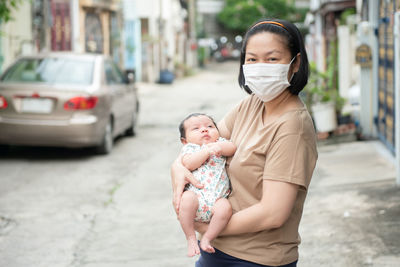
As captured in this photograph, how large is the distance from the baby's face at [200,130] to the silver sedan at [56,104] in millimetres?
6545

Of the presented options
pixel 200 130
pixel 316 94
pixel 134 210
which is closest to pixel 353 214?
pixel 134 210

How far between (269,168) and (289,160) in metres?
0.08

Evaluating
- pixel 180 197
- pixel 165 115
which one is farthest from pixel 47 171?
pixel 165 115

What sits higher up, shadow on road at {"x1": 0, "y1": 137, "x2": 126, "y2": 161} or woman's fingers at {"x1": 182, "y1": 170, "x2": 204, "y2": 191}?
woman's fingers at {"x1": 182, "y1": 170, "x2": 204, "y2": 191}

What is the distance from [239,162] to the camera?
235 centimetres

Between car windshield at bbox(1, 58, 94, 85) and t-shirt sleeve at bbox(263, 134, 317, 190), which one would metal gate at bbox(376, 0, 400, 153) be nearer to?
car windshield at bbox(1, 58, 94, 85)

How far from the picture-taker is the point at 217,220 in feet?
7.63

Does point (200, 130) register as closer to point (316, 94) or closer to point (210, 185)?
point (210, 185)

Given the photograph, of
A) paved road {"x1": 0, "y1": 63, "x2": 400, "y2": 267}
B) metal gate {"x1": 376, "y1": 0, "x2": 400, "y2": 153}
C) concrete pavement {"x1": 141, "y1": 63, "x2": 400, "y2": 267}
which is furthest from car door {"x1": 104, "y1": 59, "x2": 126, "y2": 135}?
metal gate {"x1": 376, "y1": 0, "x2": 400, "y2": 153}

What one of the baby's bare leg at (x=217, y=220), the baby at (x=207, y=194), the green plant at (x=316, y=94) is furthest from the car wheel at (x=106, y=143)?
the baby's bare leg at (x=217, y=220)

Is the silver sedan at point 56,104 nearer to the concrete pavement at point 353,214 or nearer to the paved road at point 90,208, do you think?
the paved road at point 90,208

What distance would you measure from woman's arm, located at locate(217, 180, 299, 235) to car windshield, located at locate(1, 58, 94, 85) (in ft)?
24.9

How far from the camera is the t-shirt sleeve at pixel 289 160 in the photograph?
219 centimetres

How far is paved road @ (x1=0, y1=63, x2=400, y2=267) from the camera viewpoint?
502 centimetres
